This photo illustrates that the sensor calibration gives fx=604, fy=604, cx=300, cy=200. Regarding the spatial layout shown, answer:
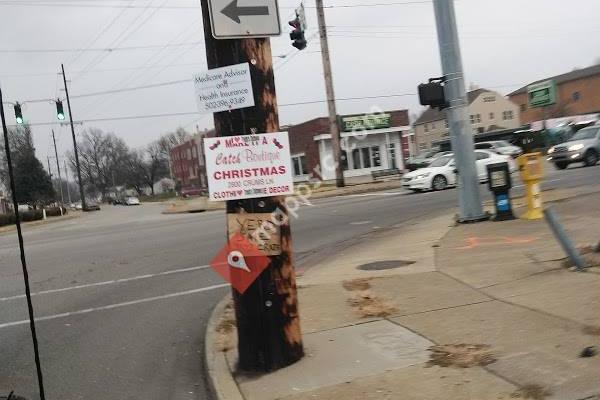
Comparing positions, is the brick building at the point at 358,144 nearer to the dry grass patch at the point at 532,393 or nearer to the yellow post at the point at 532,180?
the yellow post at the point at 532,180

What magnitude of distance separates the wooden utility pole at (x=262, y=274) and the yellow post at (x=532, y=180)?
8374mm

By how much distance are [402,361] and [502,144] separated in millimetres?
36843

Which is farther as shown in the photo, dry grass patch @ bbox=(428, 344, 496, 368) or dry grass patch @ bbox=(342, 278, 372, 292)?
dry grass patch @ bbox=(342, 278, 372, 292)

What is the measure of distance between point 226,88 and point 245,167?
0.66 metres

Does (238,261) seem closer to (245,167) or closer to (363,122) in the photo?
(245,167)

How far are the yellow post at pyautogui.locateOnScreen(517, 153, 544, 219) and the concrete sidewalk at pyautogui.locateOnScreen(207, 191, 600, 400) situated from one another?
2374 millimetres

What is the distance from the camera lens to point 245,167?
5035mm

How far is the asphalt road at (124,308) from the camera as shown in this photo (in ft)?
18.4

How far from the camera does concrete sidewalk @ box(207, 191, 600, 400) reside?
433cm

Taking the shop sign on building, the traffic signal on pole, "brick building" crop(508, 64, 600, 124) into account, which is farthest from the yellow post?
"brick building" crop(508, 64, 600, 124)

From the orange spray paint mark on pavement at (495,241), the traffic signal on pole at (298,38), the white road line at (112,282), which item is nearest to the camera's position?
the orange spray paint mark on pavement at (495,241)

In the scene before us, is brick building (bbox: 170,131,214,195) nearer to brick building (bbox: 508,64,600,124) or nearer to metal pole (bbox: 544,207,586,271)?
brick building (bbox: 508,64,600,124)

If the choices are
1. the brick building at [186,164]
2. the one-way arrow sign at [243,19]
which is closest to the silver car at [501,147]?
the one-way arrow sign at [243,19]

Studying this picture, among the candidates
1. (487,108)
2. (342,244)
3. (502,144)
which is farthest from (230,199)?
(487,108)
